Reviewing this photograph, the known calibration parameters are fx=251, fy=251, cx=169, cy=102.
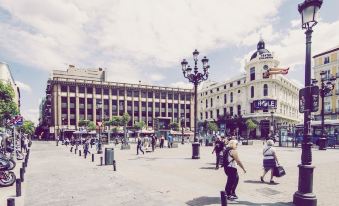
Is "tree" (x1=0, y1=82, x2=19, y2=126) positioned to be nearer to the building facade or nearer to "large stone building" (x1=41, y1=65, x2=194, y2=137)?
"large stone building" (x1=41, y1=65, x2=194, y2=137)

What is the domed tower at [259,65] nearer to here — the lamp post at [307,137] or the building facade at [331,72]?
the building facade at [331,72]

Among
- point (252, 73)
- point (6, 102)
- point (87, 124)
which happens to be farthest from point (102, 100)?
point (6, 102)

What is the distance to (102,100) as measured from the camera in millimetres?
68312

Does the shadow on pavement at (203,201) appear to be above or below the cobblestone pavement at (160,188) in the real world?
above

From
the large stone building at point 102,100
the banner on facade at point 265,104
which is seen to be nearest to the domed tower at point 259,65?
the banner on facade at point 265,104

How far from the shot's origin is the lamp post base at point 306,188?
5898 mm

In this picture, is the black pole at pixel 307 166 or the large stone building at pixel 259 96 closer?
the black pole at pixel 307 166

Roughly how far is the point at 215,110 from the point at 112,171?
63.2 meters

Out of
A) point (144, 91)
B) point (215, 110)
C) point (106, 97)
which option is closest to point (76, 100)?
point (106, 97)

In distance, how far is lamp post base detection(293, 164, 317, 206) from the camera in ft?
19.4

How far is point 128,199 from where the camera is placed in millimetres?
7207

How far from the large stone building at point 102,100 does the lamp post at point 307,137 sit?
52518mm

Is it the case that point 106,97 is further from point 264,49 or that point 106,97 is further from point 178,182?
point 178,182

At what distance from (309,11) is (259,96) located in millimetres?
54865
